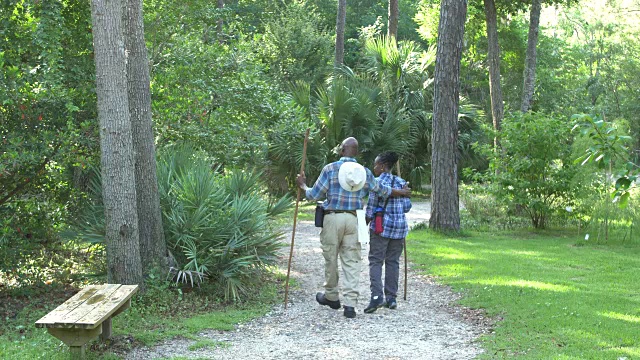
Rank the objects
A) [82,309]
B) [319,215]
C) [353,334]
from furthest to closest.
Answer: [319,215] < [353,334] < [82,309]

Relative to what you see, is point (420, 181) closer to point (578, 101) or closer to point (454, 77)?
point (454, 77)

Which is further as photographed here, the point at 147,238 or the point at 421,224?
the point at 421,224

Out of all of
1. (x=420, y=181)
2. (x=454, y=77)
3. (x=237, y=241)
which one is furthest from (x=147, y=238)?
(x=420, y=181)

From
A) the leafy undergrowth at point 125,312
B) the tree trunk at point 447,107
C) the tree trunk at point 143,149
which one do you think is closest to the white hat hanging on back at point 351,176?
the leafy undergrowth at point 125,312

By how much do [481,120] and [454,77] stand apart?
9.02 m

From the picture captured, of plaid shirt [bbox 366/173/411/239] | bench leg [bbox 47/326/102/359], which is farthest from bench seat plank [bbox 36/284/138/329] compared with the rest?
plaid shirt [bbox 366/173/411/239]

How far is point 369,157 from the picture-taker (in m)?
22.0

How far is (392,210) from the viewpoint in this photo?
899cm

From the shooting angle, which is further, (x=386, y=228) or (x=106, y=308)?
(x=386, y=228)

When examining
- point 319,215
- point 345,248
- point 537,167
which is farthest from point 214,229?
point 537,167

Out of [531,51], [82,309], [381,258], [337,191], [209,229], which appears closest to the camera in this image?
[82,309]

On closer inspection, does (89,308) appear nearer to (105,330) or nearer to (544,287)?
(105,330)

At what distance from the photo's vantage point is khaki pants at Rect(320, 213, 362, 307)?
8.75m

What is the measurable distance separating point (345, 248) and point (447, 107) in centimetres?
747
